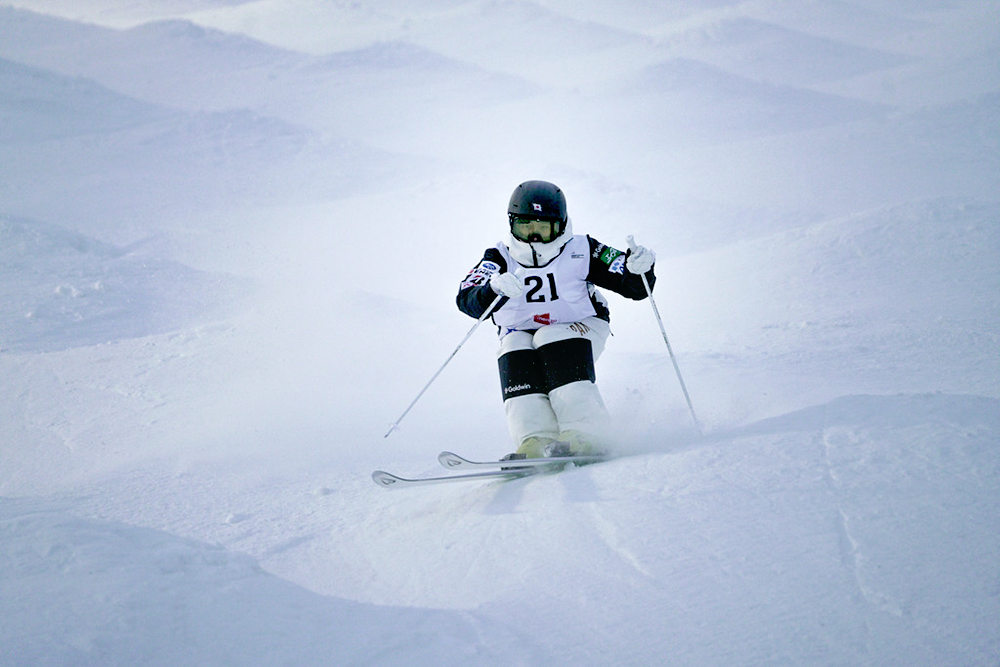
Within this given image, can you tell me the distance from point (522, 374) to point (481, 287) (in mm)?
511

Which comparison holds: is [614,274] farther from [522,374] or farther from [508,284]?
[522,374]

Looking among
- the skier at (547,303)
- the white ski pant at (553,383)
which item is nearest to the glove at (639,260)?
the skier at (547,303)

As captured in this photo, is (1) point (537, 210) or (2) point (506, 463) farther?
(1) point (537, 210)

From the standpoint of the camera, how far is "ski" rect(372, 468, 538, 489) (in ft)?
9.49

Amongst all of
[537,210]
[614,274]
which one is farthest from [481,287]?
[614,274]

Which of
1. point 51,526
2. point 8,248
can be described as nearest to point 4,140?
point 8,248

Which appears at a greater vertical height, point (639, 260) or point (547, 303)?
point (639, 260)

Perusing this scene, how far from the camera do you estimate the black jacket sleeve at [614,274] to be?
12.3ft

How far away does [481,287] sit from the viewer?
3682mm

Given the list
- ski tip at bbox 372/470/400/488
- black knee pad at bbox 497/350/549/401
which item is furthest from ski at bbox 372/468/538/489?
black knee pad at bbox 497/350/549/401

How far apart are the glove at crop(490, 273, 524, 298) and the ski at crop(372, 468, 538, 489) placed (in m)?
0.90

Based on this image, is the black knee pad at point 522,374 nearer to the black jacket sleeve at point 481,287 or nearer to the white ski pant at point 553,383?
the white ski pant at point 553,383

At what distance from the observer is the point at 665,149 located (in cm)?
1472

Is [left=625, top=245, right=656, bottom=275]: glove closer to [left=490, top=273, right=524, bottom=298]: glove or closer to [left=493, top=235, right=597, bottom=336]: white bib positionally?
[left=493, top=235, right=597, bottom=336]: white bib
